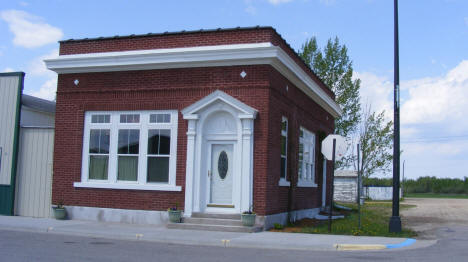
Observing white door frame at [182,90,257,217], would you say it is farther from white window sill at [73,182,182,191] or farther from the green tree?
the green tree

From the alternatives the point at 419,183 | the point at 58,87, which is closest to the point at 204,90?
the point at 58,87

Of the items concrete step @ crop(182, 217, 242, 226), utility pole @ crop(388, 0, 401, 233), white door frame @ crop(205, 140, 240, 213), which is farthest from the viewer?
white door frame @ crop(205, 140, 240, 213)

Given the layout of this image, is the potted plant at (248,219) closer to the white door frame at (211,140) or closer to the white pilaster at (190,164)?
the white door frame at (211,140)

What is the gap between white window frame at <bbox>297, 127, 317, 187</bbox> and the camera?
19.7m

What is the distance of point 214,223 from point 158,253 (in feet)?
13.8

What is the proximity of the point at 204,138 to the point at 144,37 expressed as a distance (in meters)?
3.94

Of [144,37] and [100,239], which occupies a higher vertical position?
[144,37]

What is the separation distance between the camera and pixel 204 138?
1565 cm

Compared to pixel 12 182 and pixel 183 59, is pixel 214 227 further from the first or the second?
pixel 12 182

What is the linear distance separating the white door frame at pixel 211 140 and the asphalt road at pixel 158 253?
3.09 metres

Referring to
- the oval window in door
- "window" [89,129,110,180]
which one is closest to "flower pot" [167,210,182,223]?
the oval window in door

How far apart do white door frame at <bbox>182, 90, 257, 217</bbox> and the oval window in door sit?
1.28 ft

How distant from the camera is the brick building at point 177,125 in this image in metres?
15.1

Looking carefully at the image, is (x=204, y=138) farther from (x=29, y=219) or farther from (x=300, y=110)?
(x=29, y=219)
